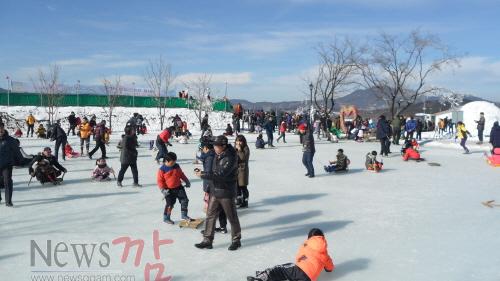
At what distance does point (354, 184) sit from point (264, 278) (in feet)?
23.7

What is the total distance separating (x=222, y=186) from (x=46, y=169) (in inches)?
272

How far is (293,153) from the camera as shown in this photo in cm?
1878

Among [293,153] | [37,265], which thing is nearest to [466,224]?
[37,265]

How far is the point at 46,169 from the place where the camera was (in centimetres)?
1072

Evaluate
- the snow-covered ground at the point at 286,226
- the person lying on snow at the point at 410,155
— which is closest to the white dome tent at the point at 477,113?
the person lying on snow at the point at 410,155

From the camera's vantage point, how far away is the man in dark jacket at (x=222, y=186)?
5758 millimetres

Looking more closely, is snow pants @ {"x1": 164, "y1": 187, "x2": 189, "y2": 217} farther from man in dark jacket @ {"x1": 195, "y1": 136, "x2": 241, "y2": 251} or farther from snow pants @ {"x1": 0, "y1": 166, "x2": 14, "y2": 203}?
snow pants @ {"x1": 0, "y1": 166, "x2": 14, "y2": 203}

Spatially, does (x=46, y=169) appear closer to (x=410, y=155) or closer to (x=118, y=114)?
(x=410, y=155)

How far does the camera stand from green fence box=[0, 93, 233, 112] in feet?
126

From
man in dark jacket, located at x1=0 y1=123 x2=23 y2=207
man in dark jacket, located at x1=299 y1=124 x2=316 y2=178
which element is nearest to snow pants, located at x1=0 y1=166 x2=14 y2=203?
man in dark jacket, located at x1=0 y1=123 x2=23 y2=207

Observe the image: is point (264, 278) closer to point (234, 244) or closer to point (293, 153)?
point (234, 244)

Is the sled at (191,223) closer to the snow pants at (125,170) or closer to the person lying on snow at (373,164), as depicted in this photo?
the snow pants at (125,170)

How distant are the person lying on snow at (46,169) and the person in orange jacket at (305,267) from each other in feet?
25.1

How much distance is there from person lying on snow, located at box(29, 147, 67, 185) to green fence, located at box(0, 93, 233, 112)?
84.3 feet
